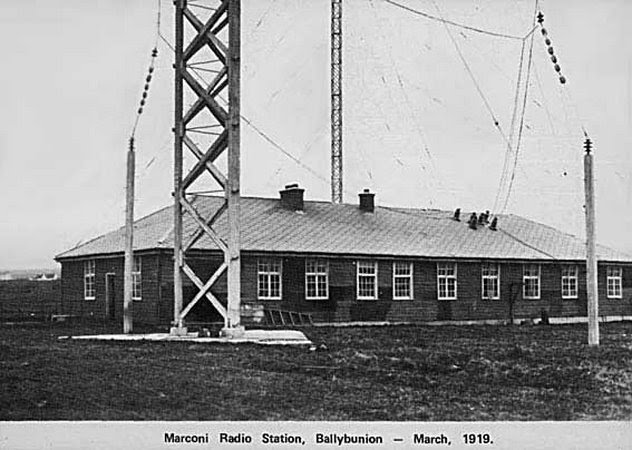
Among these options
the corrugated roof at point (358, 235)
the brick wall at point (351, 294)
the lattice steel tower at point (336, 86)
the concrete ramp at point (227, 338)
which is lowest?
the concrete ramp at point (227, 338)

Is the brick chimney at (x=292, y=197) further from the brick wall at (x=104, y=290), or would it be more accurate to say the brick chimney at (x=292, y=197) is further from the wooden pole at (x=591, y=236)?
the wooden pole at (x=591, y=236)

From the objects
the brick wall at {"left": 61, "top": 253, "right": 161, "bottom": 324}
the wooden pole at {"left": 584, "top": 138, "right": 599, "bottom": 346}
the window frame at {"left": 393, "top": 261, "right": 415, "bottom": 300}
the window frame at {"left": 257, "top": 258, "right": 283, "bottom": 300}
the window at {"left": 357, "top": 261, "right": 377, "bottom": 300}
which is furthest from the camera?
the window frame at {"left": 393, "top": 261, "right": 415, "bottom": 300}

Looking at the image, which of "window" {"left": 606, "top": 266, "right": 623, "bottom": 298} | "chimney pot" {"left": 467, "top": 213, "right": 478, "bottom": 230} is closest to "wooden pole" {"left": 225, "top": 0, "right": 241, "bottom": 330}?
"chimney pot" {"left": 467, "top": 213, "right": 478, "bottom": 230}

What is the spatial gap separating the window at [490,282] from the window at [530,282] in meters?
0.53

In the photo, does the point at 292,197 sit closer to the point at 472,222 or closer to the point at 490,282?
the point at 472,222

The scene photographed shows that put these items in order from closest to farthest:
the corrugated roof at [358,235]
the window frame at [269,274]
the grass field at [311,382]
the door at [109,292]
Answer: the grass field at [311,382] → the window frame at [269,274] → the corrugated roof at [358,235] → the door at [109,292]

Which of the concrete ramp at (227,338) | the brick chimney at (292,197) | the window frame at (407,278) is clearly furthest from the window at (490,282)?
the concrete ramp at (227,338)

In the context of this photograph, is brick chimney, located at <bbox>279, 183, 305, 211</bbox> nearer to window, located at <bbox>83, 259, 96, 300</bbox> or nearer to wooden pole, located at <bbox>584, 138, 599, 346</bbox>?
window, located at <bbox>83, 259, 96, 300</bbox>

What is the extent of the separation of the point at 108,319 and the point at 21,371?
285 inches

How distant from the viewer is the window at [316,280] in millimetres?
15352

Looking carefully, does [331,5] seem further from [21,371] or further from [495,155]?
[21,371]

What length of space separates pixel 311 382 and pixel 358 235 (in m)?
8.64

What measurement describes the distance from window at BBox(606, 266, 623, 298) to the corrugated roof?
0.72 metres

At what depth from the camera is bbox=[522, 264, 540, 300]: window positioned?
17156mm
